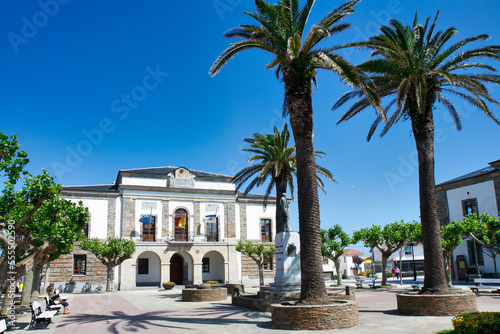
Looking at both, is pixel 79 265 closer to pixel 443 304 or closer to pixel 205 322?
pixel 205 322

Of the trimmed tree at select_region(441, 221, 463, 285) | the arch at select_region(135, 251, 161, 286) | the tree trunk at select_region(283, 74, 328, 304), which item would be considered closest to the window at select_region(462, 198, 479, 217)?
the trimmed tree at select_region(441, 221, 463, 285)

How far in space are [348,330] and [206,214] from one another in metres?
27.0

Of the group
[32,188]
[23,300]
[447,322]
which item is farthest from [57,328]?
[447,322]

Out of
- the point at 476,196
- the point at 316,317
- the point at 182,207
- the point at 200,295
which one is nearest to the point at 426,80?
the point at 316,317

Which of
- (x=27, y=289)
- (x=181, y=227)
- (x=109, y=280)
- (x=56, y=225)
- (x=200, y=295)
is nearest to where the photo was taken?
(x=56, y=225)

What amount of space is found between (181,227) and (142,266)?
4830mm

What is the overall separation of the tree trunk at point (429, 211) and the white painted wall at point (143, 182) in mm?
25065

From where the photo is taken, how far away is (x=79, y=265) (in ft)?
104

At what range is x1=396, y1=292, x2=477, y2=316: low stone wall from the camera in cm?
1259

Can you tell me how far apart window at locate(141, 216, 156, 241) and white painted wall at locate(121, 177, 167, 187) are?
298 cm

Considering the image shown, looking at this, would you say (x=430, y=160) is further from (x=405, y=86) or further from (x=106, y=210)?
(x=106, y=210)

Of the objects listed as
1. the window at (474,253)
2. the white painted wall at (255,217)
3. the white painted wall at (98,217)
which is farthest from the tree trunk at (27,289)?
the window at (474,253)

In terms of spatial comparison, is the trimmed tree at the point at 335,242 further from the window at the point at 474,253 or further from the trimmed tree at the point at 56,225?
the trimmed tree at the point at 56,225

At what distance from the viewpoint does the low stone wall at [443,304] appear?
496 inches
